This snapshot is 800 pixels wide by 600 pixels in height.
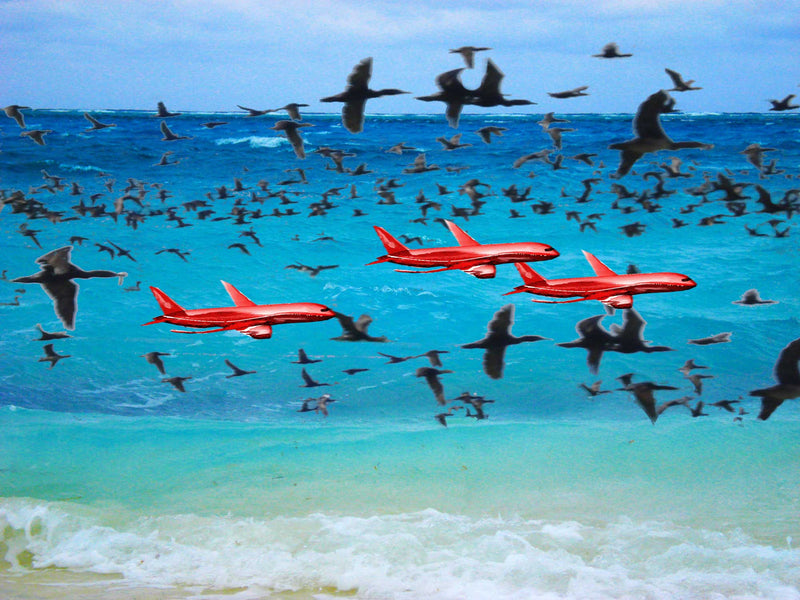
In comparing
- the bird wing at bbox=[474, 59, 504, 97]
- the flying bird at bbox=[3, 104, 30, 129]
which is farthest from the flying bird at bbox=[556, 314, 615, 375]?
the flying bird at bbox=[3, 104, 30, 129]

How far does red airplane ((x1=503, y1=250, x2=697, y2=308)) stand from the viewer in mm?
2670

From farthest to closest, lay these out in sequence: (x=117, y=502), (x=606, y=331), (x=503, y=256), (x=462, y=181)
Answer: (x=462, y=181)
(x=117, y=502)
(x=606, y=331)
(x=503, y=256)

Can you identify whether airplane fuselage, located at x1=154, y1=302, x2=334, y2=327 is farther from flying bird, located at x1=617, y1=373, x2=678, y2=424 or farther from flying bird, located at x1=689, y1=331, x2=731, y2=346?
flying bird, located at x1=689, y1=331, x2=731, y2=346

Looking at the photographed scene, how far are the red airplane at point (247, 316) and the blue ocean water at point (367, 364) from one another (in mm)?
832

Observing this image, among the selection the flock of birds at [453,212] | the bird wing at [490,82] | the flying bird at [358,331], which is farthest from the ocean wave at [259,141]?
the bird wing at [490,82]

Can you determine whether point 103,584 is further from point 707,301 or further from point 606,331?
point 707,301

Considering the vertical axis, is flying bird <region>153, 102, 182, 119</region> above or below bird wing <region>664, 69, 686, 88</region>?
below

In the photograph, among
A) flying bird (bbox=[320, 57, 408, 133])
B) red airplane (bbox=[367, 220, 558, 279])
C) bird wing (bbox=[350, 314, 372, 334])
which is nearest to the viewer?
red airplane (bbox=[367, 220, 558, 279])

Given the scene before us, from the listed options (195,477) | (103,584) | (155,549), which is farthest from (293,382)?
(103,584)

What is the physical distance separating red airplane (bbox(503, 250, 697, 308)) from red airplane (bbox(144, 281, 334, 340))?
0.81 meters

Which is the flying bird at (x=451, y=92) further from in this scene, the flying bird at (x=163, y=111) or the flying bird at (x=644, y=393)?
the flying bird at (x=644, y=393)

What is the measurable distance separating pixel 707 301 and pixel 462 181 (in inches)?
57.6

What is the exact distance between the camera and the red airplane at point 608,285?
8.76 feet

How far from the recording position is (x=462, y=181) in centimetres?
385
